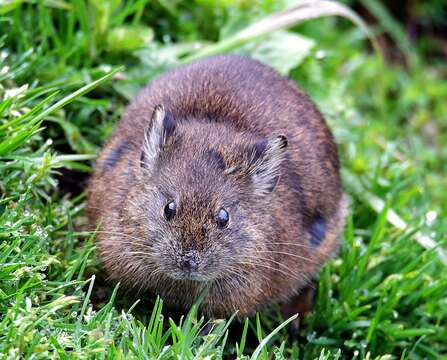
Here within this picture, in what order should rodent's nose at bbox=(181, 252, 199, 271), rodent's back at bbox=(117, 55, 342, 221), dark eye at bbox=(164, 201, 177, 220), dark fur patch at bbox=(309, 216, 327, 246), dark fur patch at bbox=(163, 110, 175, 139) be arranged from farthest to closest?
dark fur patch at bbox=(309, 216, 327, 246) < rodent's back at bbox=(117, 55, 342, 221) < dark fur patch at bbox=(163, 110, 175, 139) < dark eye at bbox=(164, 201, 177, 220) < rodent's nose at bbox=(181, 252, 199, 271)

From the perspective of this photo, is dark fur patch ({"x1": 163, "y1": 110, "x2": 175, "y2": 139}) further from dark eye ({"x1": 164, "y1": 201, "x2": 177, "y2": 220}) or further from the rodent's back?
dark eye ({"x1": 164, "y1": 201, "x2": 177, "y2": 220})

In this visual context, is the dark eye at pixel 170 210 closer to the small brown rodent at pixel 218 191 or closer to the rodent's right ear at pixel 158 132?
the small brown rodent at pixel 218 191

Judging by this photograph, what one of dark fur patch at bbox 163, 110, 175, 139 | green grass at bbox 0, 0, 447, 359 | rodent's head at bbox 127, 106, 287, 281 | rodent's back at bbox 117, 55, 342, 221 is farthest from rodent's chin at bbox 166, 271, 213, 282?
rodent's back at bbox 117, 55, 342, 221

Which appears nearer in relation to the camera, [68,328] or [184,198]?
[68,328]

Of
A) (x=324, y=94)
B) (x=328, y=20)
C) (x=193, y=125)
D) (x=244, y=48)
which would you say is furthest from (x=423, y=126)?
(x=193, y=125)

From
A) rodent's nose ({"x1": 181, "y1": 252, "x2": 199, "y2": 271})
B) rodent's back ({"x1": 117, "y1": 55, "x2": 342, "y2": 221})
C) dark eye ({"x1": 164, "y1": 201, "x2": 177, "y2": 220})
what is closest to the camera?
rodent's nose ({"x1": 181, "y1": 252, "x2": 199, "y2": 271})

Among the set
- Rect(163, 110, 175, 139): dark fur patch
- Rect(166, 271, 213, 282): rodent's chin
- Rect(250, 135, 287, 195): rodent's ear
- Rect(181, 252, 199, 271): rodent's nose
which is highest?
Rect(163, 110, 175, 139): dark fur patch

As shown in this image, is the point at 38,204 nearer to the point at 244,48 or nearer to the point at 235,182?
the point at 235,182

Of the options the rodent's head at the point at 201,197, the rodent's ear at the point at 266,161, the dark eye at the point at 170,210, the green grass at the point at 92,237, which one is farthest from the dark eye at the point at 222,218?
the green grass at the point at 92,237
